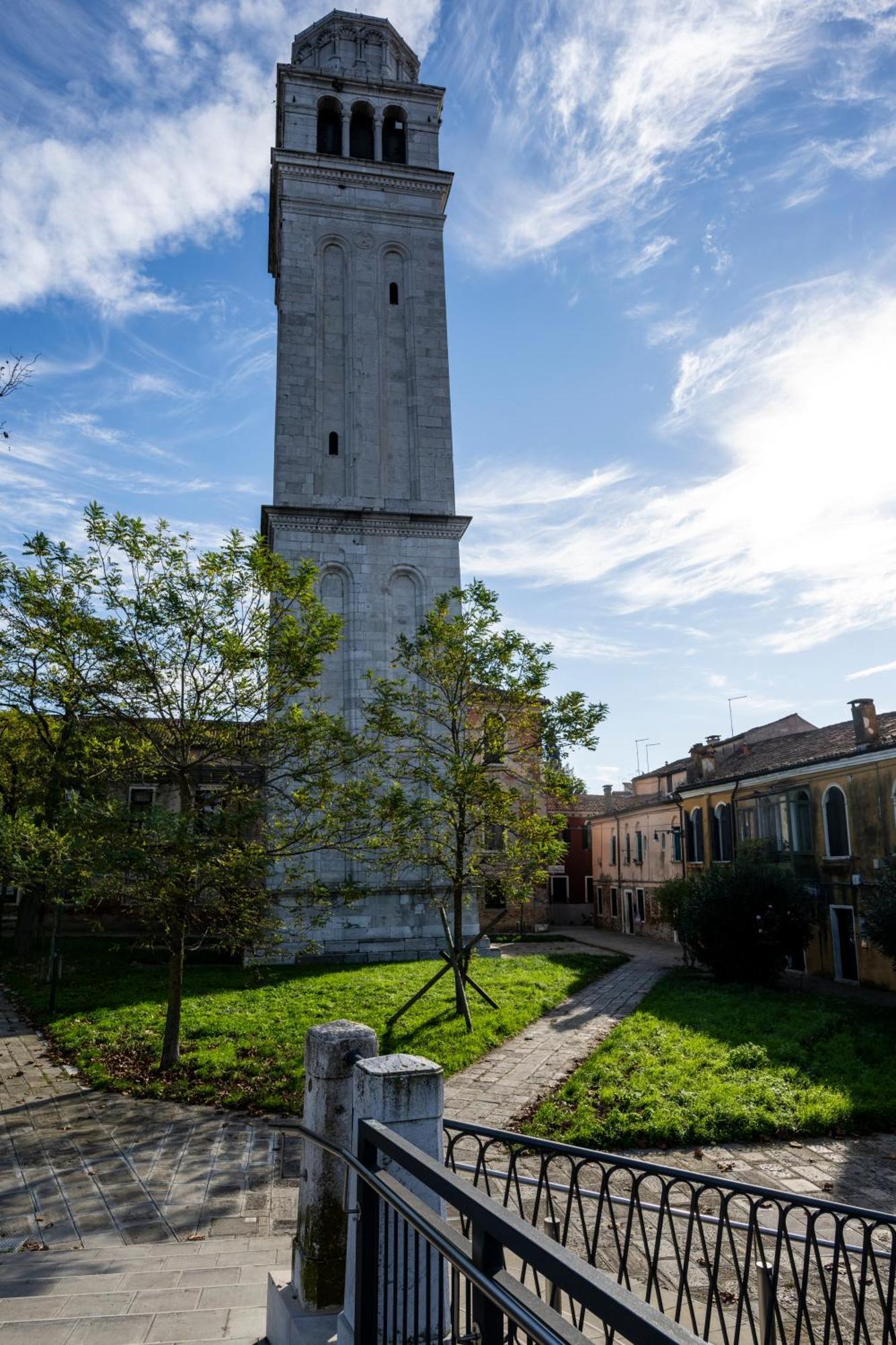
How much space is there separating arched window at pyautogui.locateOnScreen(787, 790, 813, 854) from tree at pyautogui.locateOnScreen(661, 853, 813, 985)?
286 cm

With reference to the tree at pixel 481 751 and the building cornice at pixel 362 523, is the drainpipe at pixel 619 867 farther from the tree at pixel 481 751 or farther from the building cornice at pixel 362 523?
the tree at pixel 481 751

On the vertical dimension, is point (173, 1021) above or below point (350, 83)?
below

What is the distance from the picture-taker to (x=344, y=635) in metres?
24.8

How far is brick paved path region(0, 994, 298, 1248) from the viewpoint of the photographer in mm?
6605

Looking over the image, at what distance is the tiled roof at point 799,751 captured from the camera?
72.6 ft

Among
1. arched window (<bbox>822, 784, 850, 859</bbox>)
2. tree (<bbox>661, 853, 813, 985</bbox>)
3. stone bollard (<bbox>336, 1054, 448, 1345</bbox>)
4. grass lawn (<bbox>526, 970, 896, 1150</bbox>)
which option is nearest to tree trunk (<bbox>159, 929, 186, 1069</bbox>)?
grass lawn (<bbox>526, 970, 896, 1150</bbox>)

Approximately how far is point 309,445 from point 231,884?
704 inches

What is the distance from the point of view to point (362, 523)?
2562 centimetres

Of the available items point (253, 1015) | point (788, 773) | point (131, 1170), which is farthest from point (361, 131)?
point (131, 1170)

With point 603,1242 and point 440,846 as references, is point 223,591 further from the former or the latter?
point 603,1242

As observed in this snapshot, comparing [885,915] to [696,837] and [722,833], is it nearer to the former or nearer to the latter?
[722,833]

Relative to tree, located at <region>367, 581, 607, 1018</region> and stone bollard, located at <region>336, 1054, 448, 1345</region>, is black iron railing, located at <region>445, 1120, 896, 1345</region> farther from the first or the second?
tree, located at <region>367, 581, 607, 1018</region>

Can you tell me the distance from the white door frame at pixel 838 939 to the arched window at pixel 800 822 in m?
1.75

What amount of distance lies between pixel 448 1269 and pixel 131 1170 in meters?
4.75
